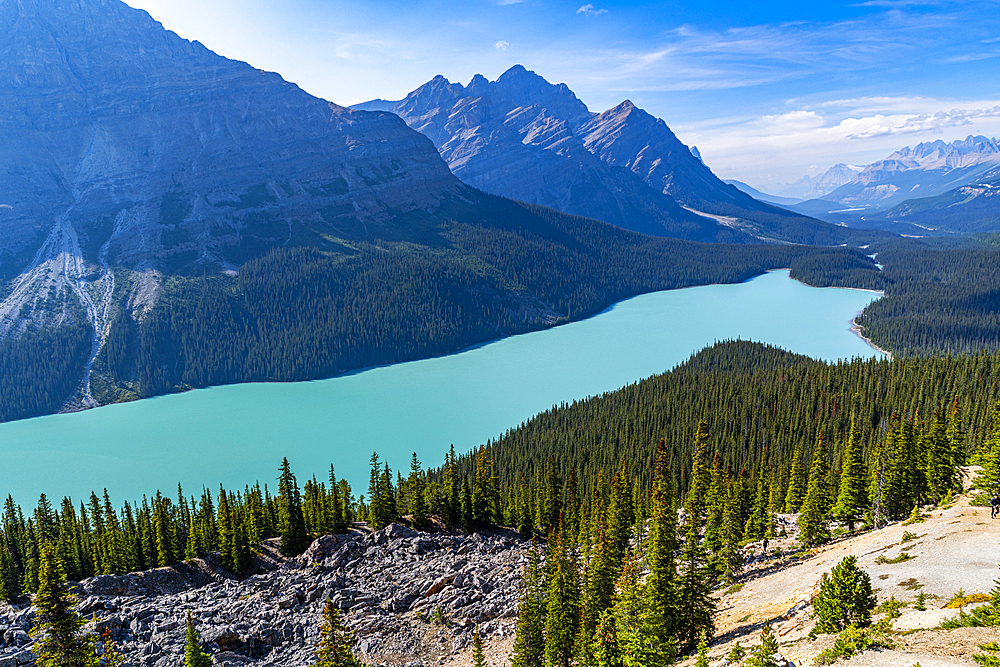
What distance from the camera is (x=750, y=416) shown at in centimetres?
10606

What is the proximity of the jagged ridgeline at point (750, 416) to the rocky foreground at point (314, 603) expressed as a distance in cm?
3293

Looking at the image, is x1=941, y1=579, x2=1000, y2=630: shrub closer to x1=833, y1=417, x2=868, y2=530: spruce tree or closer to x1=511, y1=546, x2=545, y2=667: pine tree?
x1=511, y1=546, x2=545, y2=667: pine tree

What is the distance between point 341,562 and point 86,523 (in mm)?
34301

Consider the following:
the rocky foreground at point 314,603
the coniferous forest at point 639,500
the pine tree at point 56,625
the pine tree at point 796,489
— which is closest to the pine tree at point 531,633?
the coniferous forest at point 639,500

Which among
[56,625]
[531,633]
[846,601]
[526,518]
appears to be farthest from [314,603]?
[846,601]

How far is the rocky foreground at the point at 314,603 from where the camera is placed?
1770 inches

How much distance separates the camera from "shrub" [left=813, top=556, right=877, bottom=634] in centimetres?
2481

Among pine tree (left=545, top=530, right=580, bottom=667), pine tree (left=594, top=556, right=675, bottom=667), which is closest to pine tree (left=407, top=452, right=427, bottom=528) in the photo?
pine tree (left=545, top=530, right=580, bottom=667)

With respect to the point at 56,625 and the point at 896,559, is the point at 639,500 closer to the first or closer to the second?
the point at 896,559

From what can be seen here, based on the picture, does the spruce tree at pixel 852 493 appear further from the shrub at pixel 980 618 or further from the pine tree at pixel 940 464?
the shrub at pixel 980 618

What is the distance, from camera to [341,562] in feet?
186

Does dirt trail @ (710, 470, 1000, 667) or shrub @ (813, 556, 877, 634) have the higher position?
shrub @ (813, 556, 877, 634)

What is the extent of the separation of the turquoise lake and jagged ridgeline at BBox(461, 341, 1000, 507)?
22.0 metres

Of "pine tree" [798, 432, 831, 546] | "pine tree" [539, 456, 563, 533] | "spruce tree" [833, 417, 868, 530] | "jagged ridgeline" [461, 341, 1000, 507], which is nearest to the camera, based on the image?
"pine tree" [798, 432, 831, 546]
